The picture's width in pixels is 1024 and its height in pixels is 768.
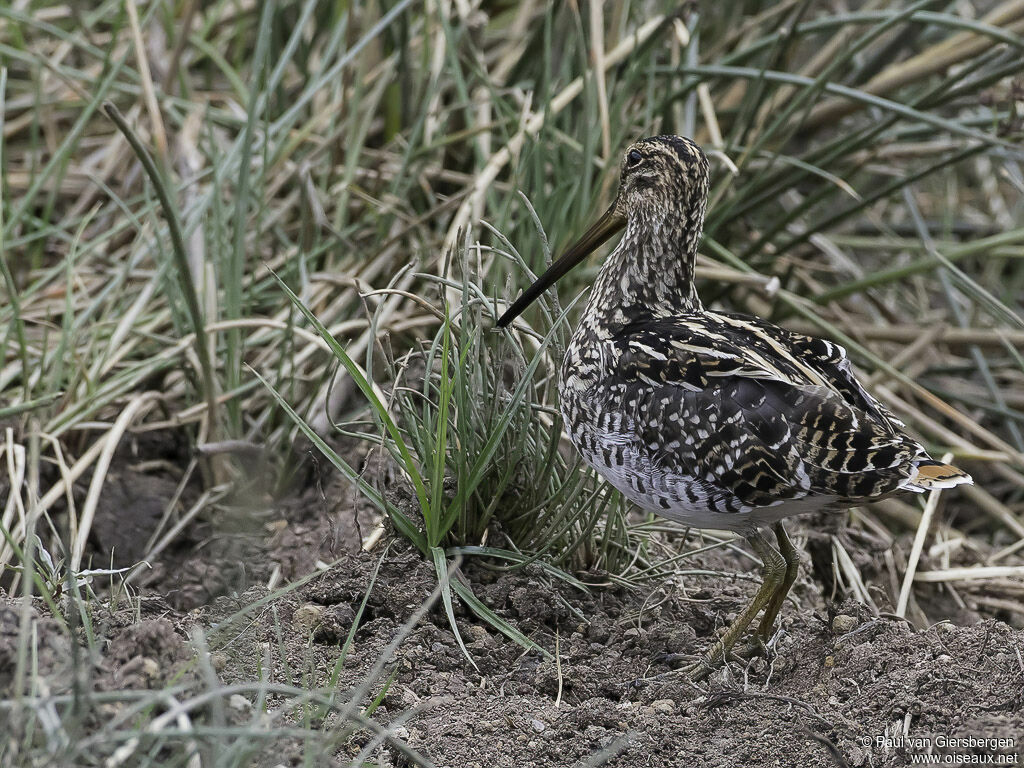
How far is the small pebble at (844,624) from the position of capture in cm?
313

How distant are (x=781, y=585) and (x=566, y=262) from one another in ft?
3.37

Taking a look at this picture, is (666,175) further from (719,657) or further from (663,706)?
(663,706)

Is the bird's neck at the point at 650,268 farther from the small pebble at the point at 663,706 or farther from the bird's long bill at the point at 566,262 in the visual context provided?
the small pebble at the point at 663,706

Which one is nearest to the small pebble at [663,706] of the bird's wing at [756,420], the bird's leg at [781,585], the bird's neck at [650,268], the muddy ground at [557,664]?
the muddy ground at [557,664]

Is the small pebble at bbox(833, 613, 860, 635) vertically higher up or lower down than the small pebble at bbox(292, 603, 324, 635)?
higher up

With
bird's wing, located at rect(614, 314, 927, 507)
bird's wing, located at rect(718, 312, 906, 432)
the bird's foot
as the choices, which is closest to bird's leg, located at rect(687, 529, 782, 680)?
the bird's foot

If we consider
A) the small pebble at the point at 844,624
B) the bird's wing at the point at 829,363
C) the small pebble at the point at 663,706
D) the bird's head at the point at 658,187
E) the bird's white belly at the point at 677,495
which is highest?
the bird's head at the point at 658,187

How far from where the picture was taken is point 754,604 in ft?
10.1

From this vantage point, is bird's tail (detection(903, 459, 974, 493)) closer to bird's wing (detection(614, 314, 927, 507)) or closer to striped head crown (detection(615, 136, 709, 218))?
bird's wing (detection(614, 314, 927, 507))

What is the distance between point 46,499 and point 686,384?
190 cm

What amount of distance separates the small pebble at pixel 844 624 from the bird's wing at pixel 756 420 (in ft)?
1.56

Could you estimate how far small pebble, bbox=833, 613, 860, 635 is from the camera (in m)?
3.13

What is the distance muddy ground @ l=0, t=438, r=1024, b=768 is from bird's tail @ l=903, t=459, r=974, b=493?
0.41 metres

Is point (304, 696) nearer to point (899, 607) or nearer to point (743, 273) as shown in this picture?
point (899, 607)
